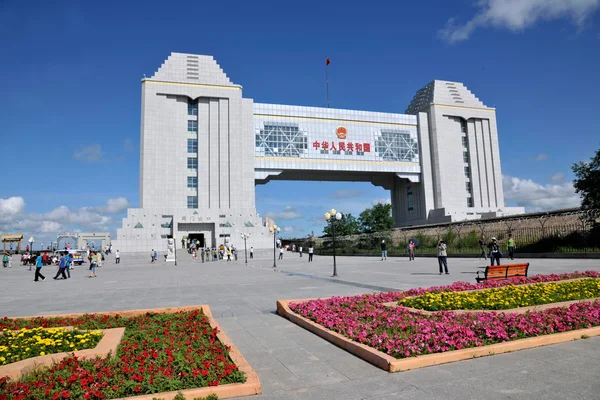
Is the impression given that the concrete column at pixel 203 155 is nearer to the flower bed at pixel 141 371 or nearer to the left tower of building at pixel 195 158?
the left tower of building at pixel 195 158

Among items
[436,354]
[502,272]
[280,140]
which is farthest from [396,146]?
[436,354]

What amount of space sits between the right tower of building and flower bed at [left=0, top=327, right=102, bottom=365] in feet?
228

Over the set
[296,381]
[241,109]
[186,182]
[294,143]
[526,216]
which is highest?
[241,109]

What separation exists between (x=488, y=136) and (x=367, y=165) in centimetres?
2681

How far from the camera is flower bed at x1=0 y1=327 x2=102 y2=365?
553 centimetres

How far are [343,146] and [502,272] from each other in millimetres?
58165

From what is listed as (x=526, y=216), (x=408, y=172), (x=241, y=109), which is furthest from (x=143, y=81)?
(x=526, y=216)

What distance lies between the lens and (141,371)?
4762 millimetres

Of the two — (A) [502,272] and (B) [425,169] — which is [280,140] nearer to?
(B) [425,169]

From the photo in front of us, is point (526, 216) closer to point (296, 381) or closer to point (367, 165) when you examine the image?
point (367, 165)

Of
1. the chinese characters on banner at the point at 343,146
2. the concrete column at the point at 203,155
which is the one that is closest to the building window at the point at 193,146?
the concrete column at the point at 203,155

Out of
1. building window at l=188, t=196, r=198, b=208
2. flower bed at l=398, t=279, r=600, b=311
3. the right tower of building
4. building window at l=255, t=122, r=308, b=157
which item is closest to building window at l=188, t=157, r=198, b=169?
building window at l=188, t=196, r=198, b=208

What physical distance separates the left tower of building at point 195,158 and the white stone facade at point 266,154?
0.15m

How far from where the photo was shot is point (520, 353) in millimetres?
5621
